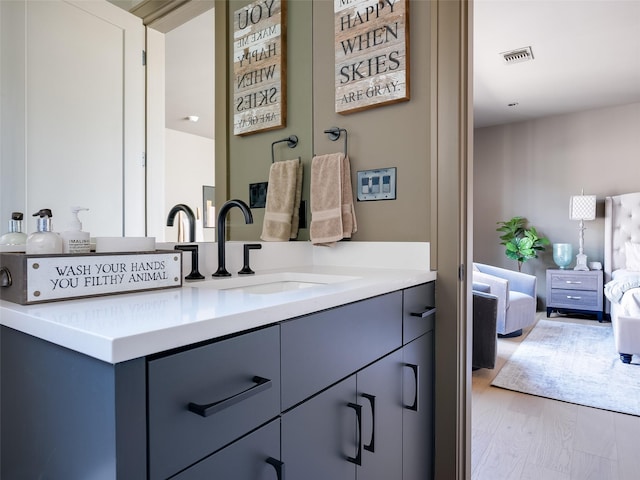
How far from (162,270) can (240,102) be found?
928 mm

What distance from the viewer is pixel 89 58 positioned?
103 centimetres

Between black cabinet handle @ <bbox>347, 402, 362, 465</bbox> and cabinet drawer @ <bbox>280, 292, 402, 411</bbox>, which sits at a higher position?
cabinet drawer @ <bbox>280, 292, 402, 411</bbox>

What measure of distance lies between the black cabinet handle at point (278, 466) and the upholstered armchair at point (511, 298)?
2.76 metres

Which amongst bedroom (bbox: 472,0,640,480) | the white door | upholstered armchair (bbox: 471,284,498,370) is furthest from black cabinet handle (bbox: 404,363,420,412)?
upholstered armchair (bbox: 471,284,498,370)

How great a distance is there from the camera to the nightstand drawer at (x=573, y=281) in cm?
448

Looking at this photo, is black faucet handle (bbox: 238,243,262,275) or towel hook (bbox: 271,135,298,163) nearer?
black faucet handle (bbox: 238,243,262,275)

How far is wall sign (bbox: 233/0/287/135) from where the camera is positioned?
5.36 ft

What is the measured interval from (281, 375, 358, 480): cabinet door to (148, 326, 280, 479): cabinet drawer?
0.30 ft

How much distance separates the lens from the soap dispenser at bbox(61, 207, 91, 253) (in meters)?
0.89

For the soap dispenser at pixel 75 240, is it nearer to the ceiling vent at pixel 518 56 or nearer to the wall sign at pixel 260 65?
the wall sign at pixel 260 65

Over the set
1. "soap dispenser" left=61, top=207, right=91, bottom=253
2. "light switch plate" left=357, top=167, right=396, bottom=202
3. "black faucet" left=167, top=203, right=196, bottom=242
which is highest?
"light switch plate" left=357, top=167, right=396, bottom=202

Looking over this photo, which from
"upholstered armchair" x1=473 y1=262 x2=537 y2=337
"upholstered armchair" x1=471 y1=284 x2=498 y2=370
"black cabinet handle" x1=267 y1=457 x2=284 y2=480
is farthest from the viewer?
"upholstered armchair" x1=473 y1=262 x2=537 y2=337

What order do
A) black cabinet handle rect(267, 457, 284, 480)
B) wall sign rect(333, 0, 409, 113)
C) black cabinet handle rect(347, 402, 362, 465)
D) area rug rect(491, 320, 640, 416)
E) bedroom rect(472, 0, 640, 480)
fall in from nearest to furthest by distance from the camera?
black cabinet handle rect(267, 457, 284, 480)
black cabinet handle rect(347, 402, 362, 465)
wall sign rect(333, 0, 409, 113)
bedroom rect(472, 0, 640, 480)
area rug rect(491, 320, 640, 416)

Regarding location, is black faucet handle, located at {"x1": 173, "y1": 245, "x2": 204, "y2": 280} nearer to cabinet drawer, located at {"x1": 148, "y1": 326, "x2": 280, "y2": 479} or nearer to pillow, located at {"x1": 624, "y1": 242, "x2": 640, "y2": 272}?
Result: cabinet drawer, located at {"x1": 148, "y1": 326, "x2": 280, "y2": 479}
